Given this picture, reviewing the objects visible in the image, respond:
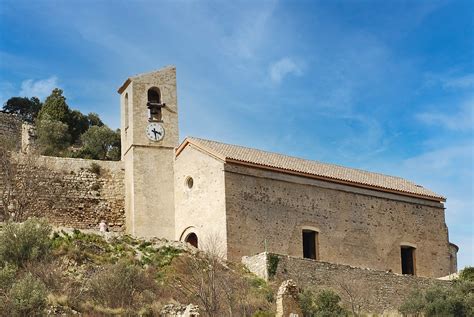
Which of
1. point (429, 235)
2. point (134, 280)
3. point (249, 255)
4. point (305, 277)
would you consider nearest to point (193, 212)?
point (249, 255)

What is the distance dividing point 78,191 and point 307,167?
9.60 meters

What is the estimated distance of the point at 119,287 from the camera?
86.4 feet

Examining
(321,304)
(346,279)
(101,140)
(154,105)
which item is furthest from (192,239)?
(101,140)

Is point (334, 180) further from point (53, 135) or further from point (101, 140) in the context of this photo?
point (101, 140)

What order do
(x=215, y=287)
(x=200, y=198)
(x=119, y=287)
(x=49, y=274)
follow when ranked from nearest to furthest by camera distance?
(x=119, y=287) < (x=49, y=274) < (x=215, y=287) < (x=200, y=198)

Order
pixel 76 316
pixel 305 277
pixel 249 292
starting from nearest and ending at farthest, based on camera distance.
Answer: pixel 76 316, pixel 249 292, pixel 305 277

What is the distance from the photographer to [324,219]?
35.5 meters

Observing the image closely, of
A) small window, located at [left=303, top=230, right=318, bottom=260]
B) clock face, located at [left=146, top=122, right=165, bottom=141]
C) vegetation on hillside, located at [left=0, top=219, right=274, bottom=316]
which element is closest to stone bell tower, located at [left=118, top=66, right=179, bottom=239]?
clock face, located at [left=146, top=122, right=165, bottom=141]

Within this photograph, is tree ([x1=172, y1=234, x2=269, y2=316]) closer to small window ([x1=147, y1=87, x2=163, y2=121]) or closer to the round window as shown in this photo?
the round window

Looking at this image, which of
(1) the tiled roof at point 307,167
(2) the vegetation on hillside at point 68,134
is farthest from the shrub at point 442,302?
(2) the vegetation on hillside at point 68,134

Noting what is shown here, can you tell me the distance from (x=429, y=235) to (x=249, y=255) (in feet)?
32.2

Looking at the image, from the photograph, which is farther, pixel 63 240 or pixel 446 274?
pixel 446 274

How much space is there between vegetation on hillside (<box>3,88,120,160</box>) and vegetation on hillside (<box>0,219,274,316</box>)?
17.4 meters

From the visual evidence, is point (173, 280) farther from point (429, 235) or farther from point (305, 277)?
point (429, 235)
